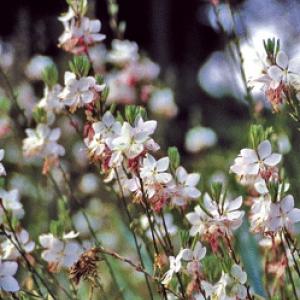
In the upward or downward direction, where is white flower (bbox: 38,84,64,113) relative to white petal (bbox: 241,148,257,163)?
upward

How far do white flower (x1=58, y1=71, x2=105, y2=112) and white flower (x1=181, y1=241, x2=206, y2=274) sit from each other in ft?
1.12

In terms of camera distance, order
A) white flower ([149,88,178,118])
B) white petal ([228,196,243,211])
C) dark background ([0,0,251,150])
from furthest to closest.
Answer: dark background ([0,0,251,150])
white flower ([149,88,178,118])
white petal ([228,196,243,211])

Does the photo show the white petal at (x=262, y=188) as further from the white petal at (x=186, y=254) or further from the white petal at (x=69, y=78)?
the white petal at (x=69, y=78)

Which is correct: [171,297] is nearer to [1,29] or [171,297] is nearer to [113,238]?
[113,238]

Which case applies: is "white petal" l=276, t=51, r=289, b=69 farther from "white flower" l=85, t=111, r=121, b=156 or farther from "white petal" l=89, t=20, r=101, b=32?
"white petal" l=89, t=20, r=101, b=32

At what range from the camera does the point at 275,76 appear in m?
1.35

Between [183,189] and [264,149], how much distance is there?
0.88ft

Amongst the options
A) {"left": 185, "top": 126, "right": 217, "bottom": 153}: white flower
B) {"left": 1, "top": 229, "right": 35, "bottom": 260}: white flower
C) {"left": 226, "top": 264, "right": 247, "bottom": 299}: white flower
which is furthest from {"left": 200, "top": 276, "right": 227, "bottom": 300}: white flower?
{"left": 185, "top": 126, "right": 217, "bottom": 153}: white flower

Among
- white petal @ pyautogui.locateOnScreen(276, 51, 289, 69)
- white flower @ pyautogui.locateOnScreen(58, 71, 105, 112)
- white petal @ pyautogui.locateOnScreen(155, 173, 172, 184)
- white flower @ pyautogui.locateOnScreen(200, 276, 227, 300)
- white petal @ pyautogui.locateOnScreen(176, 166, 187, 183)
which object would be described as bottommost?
white flower @ pyautogui.locateOnScreen(200, 276, 227, 300)

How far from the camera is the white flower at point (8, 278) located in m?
1.28

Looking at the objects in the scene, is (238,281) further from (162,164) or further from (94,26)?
(94,26)

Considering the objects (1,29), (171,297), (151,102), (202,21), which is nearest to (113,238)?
(151,102)

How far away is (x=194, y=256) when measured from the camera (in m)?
1.35

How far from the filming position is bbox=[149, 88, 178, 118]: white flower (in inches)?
129
